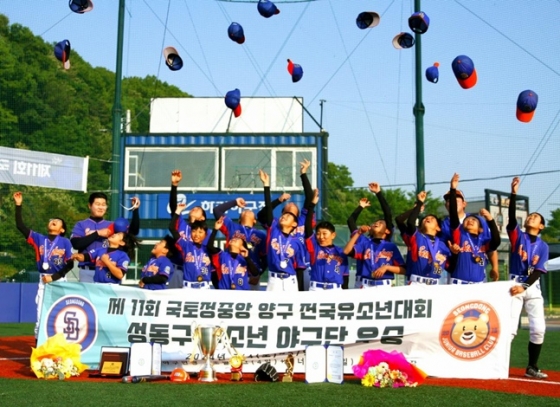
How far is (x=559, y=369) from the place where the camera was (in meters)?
9.52

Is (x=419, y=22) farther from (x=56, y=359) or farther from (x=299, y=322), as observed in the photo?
(x=56, y=359)

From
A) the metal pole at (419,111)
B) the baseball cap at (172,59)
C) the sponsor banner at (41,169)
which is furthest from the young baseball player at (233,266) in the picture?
the sponsor banner at (41,169)

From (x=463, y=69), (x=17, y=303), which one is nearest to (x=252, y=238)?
(x=463, y=69)

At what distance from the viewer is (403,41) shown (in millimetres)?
14656

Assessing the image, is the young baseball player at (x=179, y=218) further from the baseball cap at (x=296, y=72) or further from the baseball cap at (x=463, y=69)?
the baseball cap at (x=296, y=72)

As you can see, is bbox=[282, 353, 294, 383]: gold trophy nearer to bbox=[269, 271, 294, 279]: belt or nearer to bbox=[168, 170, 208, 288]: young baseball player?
bbox=[269, 271, 294, 279]: belt

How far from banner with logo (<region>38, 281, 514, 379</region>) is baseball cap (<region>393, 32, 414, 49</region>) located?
712cm

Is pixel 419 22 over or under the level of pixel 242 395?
over

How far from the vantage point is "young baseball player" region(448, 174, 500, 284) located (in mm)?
8656

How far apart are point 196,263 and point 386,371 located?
274 centimetres

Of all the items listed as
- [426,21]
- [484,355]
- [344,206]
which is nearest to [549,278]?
[426,21]

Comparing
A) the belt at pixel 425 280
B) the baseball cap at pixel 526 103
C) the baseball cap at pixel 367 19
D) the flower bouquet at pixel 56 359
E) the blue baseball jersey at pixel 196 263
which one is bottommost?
the flower bouquet at pixel 56 359

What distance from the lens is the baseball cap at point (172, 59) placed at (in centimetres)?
1534

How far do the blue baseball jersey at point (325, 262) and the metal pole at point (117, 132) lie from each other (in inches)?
303
